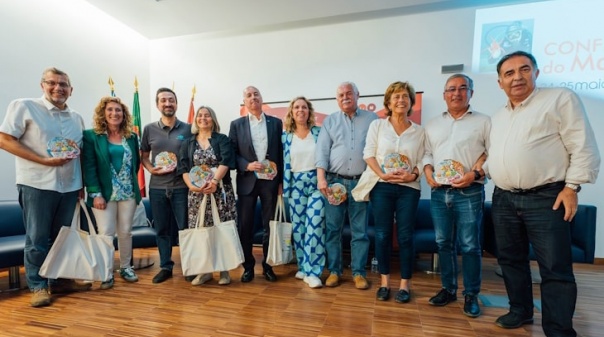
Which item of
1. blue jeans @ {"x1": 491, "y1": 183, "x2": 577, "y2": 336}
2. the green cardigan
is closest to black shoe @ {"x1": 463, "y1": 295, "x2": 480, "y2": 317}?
blue jeans @ {"x1": 491, "y1": 183, "x2": 577, "y2": 336}

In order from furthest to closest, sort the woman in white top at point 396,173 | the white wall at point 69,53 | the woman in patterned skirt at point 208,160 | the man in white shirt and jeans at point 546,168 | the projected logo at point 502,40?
the projected logo at point 502,40 < the white wall at point 69,53 < the woman in patterned skirt at point 208,160 < the woman in white top at point 396,173 < the man in white shirt and jeans at point 546,168

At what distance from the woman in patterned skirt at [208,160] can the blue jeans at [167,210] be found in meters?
0.10

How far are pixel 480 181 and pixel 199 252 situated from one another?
83.8 inches

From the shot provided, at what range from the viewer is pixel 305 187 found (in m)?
2.49

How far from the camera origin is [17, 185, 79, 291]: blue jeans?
6.93 feet

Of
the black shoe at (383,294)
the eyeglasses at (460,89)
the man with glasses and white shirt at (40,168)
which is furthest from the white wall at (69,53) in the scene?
the eyeglasses at (460,89)

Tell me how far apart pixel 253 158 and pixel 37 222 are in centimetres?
164

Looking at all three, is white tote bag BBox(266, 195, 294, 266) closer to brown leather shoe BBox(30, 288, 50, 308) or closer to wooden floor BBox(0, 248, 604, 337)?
wooden floor BBox(0, 248, 604, 337)

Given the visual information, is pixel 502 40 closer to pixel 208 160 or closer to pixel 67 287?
pixel 208 160

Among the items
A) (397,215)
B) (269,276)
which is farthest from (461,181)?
(269,276)

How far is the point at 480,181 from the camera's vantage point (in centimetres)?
193

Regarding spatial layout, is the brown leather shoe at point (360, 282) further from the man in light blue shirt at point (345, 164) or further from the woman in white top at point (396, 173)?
the woman in white top at point (396, 173)

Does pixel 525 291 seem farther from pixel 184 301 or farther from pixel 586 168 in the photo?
pixel 184 301

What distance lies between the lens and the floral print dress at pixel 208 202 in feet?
7.97
